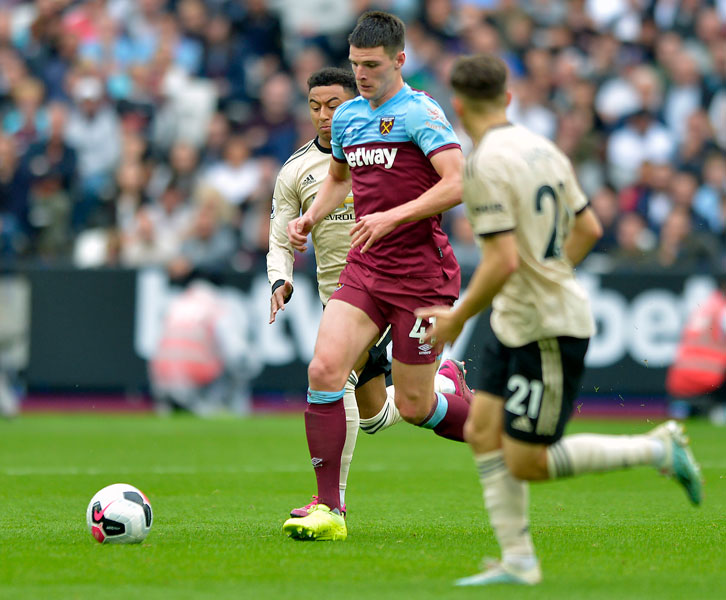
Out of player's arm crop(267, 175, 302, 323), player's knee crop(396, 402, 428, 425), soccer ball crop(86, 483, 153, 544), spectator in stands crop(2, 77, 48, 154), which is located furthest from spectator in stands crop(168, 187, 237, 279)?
soccer ball crop(86, 483, 153, 544)

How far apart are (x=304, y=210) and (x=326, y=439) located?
1.53 metres

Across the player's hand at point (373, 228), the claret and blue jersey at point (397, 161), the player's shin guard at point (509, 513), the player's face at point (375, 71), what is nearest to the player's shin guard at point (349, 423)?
the claret and blue jersey at point (397, 161)

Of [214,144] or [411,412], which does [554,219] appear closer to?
[411,412]

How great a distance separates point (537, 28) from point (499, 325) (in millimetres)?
13257

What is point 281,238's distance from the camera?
7.42 metres

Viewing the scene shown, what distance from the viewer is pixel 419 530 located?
6.87m

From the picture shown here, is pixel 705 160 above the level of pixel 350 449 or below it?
above

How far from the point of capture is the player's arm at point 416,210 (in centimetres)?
616

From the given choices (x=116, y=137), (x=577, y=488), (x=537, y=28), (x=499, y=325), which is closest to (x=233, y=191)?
(x=116, y=137)

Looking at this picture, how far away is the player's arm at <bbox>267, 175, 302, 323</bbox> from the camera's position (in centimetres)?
727

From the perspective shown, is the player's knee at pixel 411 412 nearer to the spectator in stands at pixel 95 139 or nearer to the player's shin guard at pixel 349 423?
the player's shin guard at pixel 349 423

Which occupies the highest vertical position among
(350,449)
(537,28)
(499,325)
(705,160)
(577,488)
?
(537,28)

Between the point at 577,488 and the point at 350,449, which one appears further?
the point at 577,488

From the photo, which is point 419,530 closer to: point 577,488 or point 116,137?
point 577,488
